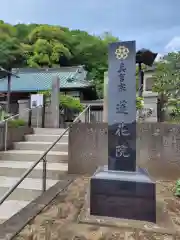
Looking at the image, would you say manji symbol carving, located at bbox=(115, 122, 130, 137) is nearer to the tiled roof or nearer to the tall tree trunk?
the tall tree trunk

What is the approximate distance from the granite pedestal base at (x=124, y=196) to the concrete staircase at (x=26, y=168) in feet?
5.13

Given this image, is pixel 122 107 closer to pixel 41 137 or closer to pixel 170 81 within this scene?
pixel 41 137

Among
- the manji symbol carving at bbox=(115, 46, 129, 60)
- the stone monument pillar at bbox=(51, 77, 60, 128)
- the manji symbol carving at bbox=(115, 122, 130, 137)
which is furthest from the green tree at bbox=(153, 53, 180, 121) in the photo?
the manji symbol carving at bbox=(115, 122, 130, 137)

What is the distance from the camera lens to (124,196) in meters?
2.81

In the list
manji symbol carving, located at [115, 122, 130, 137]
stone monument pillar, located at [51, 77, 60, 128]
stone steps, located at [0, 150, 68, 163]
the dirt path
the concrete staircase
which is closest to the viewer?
the dirt path

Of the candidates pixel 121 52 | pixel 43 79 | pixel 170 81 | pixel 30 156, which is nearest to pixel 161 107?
pixel 170 81

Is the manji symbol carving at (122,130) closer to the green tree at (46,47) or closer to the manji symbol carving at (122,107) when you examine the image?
the manji symbol carving at (122,107)

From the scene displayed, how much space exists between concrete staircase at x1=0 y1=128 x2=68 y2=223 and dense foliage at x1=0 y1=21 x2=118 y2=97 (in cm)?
1735

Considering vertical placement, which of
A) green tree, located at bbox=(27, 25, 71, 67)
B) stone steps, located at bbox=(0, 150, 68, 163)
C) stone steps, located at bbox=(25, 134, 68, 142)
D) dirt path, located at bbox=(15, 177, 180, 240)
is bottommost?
dirt path, located at bbox=(15, 177, 180, 240)

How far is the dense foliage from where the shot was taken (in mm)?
24720

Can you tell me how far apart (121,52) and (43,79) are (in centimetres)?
1782

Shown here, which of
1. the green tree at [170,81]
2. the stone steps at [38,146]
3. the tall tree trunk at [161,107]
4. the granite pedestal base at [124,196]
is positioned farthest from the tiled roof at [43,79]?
the granite pedestal base at [124,196]

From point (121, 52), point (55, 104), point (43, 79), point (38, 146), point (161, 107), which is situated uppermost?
point (43, 79)

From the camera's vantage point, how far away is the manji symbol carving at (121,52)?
306 centimetres
